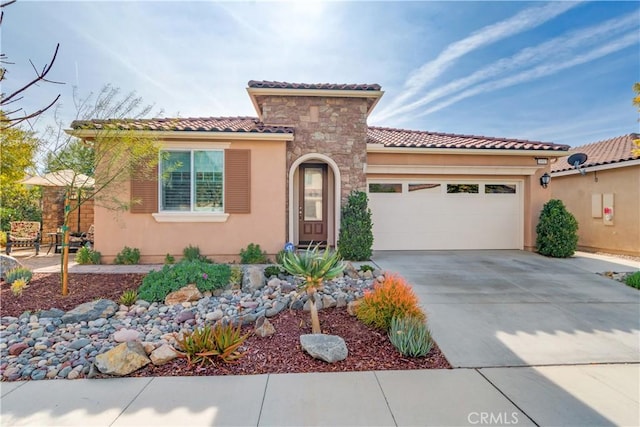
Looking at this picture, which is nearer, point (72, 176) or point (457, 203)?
point (72, 176)

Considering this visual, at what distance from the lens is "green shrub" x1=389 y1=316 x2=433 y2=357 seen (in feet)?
12.6

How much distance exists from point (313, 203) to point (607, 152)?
13.2 meters

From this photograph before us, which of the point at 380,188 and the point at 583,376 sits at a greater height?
the point at 380,188

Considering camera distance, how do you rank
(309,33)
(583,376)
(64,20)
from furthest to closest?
1. (309,33)
2. (64,20)
3. (583,376)

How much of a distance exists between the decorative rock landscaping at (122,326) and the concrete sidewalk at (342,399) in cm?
29

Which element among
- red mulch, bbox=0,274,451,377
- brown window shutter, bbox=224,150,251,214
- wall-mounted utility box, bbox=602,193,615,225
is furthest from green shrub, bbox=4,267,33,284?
wall-mounted utility box, bbox=602,193,615,225

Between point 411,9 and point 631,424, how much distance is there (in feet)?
30.6

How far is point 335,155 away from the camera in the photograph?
9.65 metres

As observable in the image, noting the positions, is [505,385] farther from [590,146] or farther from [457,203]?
[590,146]

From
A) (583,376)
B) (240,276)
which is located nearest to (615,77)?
(583,376)

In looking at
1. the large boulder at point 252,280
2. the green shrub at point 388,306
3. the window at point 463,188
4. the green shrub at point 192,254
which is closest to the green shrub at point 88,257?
the green shrub at point 192,254

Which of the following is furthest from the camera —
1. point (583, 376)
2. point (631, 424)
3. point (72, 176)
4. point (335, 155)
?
point (335, 155)

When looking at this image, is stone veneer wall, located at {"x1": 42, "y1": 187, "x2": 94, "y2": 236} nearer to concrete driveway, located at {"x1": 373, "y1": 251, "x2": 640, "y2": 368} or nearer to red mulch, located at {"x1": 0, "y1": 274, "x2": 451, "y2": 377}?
red mulch, located at {"x1": 0, "y1": 274, "x2": 451, "y2": 377}

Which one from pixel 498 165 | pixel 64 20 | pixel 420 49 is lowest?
pixel 498 165
